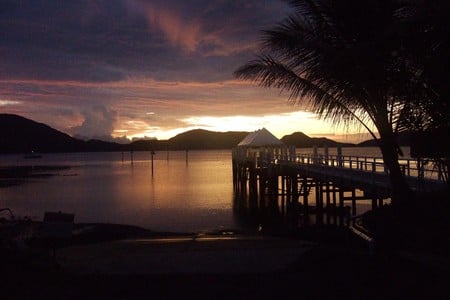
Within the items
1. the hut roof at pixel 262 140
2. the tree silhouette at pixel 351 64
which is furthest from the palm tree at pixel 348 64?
the hut roof at pixel 262 140

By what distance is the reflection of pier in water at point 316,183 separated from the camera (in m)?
18.5

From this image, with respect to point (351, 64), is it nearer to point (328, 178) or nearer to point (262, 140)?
point (328, 178)

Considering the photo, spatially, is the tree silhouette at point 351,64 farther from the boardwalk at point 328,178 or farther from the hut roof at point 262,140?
the hut roof at point 262,140

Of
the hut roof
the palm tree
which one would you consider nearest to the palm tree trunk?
the palm tree

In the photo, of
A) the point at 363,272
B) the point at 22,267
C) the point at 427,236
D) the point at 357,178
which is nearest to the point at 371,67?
the point at 427,236

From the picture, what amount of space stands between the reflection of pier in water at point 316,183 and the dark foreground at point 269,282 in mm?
6959

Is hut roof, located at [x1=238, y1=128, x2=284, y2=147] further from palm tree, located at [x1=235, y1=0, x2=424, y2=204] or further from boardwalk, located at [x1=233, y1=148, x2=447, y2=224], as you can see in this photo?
palm tree, located at [x1=235, y1=0, x2=424, y2=204]

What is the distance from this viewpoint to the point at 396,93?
9.75 m

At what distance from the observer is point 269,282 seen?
7895mm

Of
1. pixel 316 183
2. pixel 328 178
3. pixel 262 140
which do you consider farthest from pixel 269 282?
pixel 262 140

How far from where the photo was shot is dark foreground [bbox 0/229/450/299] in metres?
7.14

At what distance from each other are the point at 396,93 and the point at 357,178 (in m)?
10.7

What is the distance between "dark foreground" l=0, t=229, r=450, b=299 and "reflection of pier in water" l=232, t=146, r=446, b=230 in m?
6.96

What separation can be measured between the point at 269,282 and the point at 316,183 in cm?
2032
